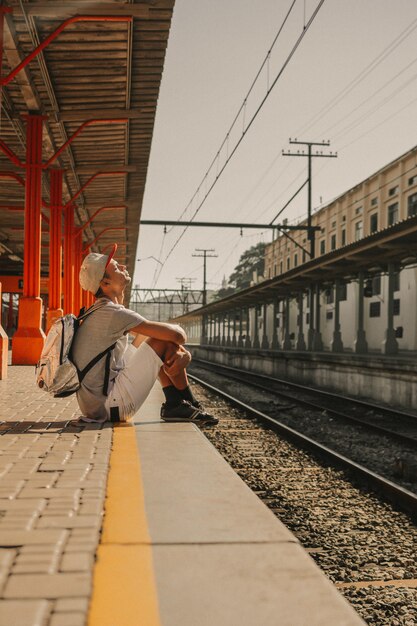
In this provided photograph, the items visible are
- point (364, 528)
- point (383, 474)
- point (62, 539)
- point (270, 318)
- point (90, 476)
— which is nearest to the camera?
point (62, 539)

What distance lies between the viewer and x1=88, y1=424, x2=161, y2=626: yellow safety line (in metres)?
1.69

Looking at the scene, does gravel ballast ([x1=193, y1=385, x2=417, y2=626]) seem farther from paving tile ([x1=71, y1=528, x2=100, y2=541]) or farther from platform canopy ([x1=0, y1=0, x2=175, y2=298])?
platform canopy ([x1=0, y1=0, x2=175, y2=298])

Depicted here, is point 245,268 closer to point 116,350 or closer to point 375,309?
point 375,309

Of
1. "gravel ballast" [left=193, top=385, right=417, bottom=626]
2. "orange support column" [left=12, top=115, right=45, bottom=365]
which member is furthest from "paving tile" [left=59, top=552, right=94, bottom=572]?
"orange support column" [left=12, top=115, right=45, bottom=365]

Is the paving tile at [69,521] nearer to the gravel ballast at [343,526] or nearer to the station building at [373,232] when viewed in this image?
the gravel ballast at [343,526]

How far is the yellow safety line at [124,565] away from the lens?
1691mm

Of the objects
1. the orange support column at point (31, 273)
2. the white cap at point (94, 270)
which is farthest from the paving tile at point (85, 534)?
the orange support column at point (31, 273)

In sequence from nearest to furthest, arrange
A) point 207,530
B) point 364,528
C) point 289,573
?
1. point 289,573
2. point 207,530
3. point 364,528

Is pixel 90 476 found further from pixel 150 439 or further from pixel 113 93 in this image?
pixel 113 93

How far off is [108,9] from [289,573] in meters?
8.72

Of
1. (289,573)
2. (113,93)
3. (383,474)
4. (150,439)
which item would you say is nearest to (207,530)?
(289,573)

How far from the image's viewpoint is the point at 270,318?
52875 millimetres

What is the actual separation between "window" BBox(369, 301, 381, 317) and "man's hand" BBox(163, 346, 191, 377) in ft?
95.1

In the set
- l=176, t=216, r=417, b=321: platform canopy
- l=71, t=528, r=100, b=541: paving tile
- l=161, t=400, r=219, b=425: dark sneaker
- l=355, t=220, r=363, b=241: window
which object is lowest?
l=71, t=528, r=100, b=541: paving tile
